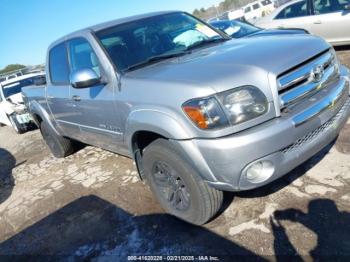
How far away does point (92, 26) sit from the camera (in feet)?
13.3

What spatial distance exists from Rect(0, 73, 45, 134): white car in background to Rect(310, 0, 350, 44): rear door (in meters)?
6.66

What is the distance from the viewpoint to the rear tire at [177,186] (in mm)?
2854

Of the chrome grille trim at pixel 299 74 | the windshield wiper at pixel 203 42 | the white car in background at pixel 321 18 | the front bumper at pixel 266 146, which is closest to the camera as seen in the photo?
the front bumper at pixel 266 146

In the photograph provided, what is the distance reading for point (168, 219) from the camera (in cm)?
345

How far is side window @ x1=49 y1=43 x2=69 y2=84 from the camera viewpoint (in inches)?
182

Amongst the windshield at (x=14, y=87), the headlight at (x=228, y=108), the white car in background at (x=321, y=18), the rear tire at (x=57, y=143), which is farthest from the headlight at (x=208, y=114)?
the windshield at (x=14, y=87)

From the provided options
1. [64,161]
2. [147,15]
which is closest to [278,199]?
[147,15]

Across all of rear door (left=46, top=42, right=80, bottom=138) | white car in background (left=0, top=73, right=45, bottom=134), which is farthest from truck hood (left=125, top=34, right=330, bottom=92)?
white car in background (left=0, top=73, right=45, bottom=134)

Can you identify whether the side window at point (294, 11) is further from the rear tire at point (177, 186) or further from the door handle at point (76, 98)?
the rear tire at point (177, 186)

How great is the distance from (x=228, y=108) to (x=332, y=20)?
6.70m

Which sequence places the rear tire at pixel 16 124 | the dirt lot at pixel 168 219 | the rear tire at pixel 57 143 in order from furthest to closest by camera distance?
the rear tire at pixel 16 124 → the rear tire at pixel 57 143 → the dirt lot at pixel 168 219

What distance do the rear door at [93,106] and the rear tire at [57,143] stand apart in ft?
4.55

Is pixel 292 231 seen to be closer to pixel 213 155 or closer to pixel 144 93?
pixel 213 155

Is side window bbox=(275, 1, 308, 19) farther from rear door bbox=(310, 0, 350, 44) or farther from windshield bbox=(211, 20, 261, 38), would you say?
windshield bbox=(211, 20, 261, 38)
